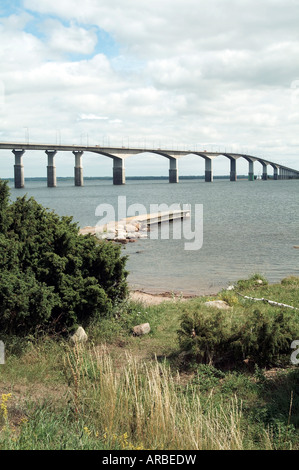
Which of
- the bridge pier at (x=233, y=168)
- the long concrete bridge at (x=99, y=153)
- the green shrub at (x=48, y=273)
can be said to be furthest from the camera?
the bridge pier at (x=233, y=168)

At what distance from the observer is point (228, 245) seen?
25.1 metres

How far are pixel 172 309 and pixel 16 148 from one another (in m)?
88.8

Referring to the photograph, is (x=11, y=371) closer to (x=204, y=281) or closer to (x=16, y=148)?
(x=204, y=281)

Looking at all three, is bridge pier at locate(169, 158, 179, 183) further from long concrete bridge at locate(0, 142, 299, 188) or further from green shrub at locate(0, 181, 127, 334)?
green shrub at locate(0, 181, 127, 334)

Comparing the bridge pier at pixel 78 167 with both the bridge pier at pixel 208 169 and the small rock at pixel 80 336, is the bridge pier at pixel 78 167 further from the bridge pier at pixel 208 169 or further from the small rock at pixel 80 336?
the small rock at pixel 80 336

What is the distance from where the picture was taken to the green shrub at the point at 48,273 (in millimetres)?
7133

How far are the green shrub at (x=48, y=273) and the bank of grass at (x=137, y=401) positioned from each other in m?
0.38

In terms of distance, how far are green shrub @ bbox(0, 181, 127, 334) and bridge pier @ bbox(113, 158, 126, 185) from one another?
335 feet

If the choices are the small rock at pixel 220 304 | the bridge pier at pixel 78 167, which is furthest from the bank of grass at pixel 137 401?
the bridge pier at pixel 78 167

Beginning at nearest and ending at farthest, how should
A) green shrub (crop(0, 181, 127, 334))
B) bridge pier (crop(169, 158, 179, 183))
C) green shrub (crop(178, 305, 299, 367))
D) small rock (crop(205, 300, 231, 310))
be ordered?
green shrub (crop(178, 305, 299, 367)), green shrub (crop(0, 181, 127, 334)), small rock (crop(205, 300, 231, 310)), bridge pier (crop(169, 158, 179, 183))

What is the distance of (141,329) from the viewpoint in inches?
331

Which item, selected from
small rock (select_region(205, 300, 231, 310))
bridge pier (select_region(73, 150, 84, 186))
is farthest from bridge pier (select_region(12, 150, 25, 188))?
small rock (select_region(205, 300, 231, 310))

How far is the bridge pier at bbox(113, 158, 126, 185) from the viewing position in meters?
111
